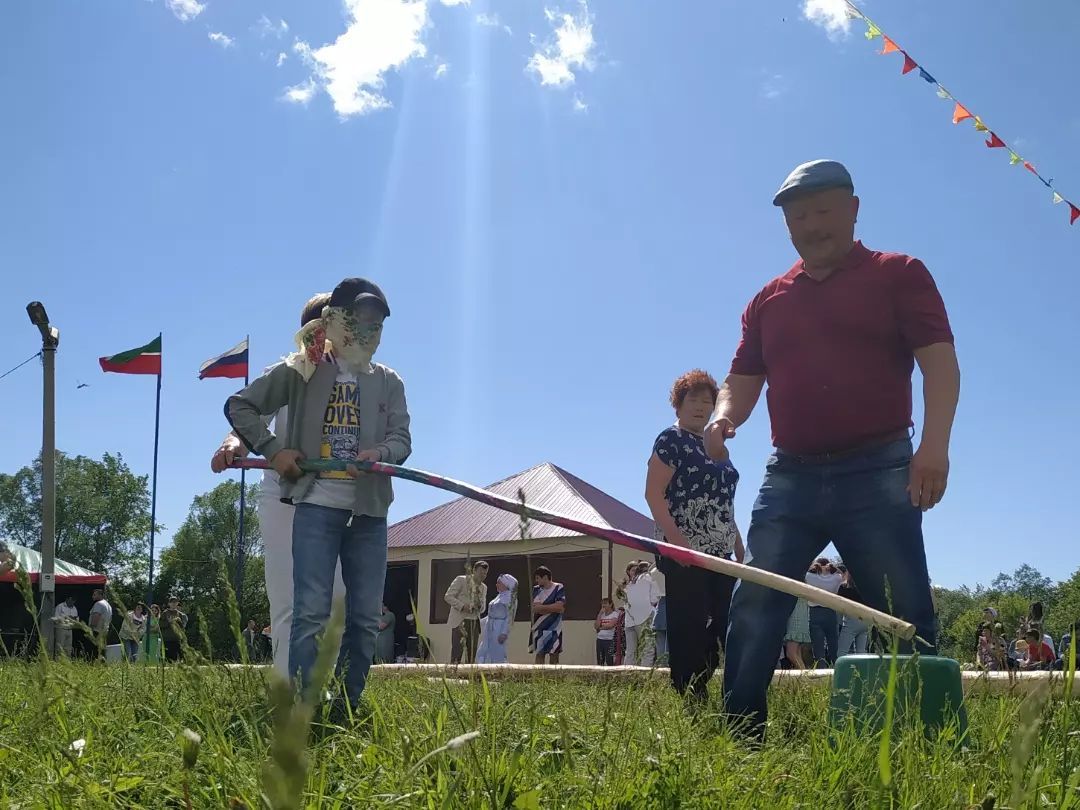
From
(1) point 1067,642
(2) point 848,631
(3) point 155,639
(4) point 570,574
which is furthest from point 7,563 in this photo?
(4) point 570,574

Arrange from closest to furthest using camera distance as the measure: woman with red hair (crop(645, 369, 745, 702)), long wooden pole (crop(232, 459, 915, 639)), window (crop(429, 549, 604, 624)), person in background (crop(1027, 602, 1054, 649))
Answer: long wooden pole (crop(232, 459, 915, 639)) → person in background (crop(1027, 602, 1054, 649)) → woman with red hair (crop(645, 369, 745, 702)) → window (crop(429, 549, 604, 624))

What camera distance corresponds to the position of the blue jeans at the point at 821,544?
3.02 m

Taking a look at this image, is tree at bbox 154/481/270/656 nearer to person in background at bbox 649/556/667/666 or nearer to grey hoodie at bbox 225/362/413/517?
person in background at bbox 649/556/667/666

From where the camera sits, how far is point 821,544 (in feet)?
10.9

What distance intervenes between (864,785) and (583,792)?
1.95ft

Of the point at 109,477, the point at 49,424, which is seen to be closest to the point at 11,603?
the point at 49,424

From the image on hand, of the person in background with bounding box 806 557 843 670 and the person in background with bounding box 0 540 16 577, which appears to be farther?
the person in background with bounding box 806 557 843 670

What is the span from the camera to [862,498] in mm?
3104

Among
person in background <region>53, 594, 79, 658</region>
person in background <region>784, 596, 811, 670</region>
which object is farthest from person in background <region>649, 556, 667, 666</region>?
person in background <region>53, 594, 79, 658</region>

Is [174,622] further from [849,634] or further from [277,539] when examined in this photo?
[849,634]

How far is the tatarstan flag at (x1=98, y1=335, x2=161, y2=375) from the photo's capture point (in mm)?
17594

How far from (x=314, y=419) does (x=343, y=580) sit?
70 centimetres

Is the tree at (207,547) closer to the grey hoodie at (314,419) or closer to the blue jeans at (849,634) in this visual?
the blue jeans at (849,634)

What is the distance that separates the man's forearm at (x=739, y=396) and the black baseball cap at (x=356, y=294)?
1.47 meters
